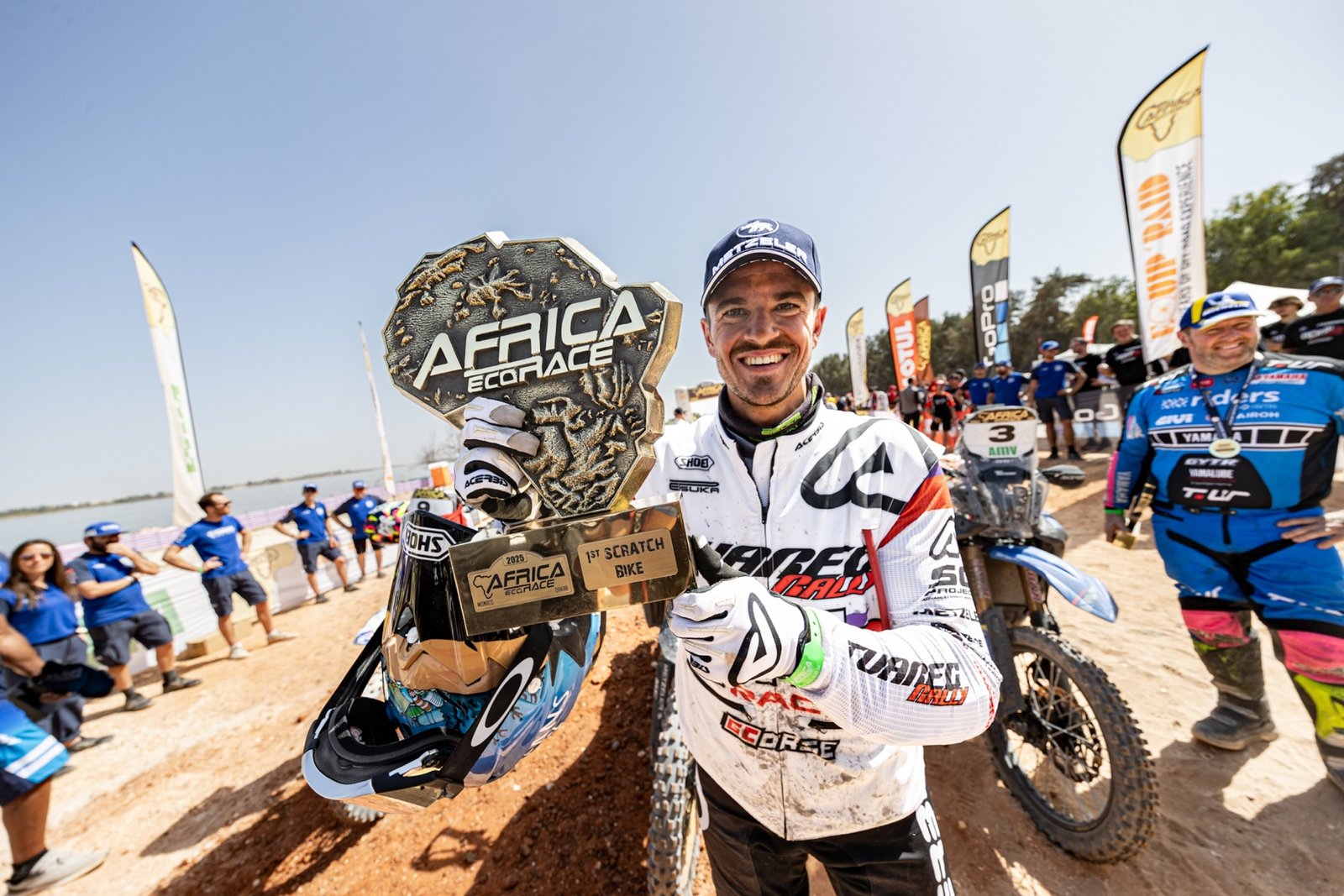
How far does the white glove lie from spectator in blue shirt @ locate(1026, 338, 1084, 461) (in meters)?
11.1

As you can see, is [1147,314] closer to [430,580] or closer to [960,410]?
[960,410]

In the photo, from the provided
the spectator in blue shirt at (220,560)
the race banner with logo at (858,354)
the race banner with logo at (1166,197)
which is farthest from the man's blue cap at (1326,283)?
the spectator in blue shirt at (220,560)

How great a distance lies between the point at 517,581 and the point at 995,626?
2741 mm

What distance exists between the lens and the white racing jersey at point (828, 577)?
51.5 inches

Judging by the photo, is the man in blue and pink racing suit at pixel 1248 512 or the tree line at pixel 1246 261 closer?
the man in blue and pink racing suit at pixel 1248 512

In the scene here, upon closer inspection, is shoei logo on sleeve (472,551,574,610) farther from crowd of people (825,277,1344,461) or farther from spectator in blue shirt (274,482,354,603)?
spectator in blue shirt (274,482,354,603)

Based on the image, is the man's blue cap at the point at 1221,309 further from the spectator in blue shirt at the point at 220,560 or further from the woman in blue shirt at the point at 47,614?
the spectator in blue shirt at the point at 220,560

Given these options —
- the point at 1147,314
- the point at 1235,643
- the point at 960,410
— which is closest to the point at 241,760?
the point at 1235,643

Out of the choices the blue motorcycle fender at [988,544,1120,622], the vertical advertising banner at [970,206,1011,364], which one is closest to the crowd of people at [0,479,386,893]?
the blue motorcycle fender at [988,544,1120,622]

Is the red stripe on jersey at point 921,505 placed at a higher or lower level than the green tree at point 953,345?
lower

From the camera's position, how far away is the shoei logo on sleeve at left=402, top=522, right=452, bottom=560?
1.42m

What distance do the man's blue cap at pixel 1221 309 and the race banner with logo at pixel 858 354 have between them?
47.5 feet

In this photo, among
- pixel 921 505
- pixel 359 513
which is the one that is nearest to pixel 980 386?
pixel 921 505

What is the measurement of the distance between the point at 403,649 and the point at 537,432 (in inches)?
31.0
